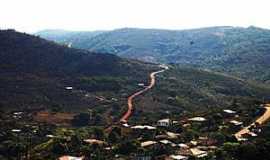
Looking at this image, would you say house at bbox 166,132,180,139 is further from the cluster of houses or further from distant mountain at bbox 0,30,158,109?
distant mountain at bbox 0,30,158,109

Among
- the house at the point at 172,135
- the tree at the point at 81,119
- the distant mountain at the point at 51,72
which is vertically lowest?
the tree at the point at 81,119

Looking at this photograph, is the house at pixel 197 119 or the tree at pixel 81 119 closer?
the house at pixel 197 119

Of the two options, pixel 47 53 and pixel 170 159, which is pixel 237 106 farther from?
pixel 47 53

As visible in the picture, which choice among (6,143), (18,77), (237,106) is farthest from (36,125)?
(18,77)

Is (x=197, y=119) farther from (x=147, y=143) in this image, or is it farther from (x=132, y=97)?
(x=132, y=97)

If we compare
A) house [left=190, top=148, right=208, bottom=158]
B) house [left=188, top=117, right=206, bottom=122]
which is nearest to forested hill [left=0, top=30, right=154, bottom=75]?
house [left=188, top=117, right=206, bottom=122]

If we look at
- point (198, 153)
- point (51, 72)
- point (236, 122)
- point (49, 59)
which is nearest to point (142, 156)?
point (198, 153)

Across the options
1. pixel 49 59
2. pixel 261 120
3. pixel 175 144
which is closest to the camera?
pixel 175 144

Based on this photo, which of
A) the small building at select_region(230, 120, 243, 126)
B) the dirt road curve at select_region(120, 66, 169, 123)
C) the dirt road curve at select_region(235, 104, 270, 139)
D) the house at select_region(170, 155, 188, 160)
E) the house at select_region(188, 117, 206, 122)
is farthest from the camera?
the dirt road curve at select_region(120, 66, 169, 123)

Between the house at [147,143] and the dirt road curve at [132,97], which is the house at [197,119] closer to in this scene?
the house at [147,143]

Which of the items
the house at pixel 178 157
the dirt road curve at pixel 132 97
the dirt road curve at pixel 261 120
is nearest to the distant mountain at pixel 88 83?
the dirt road curve at pixel 132 97
